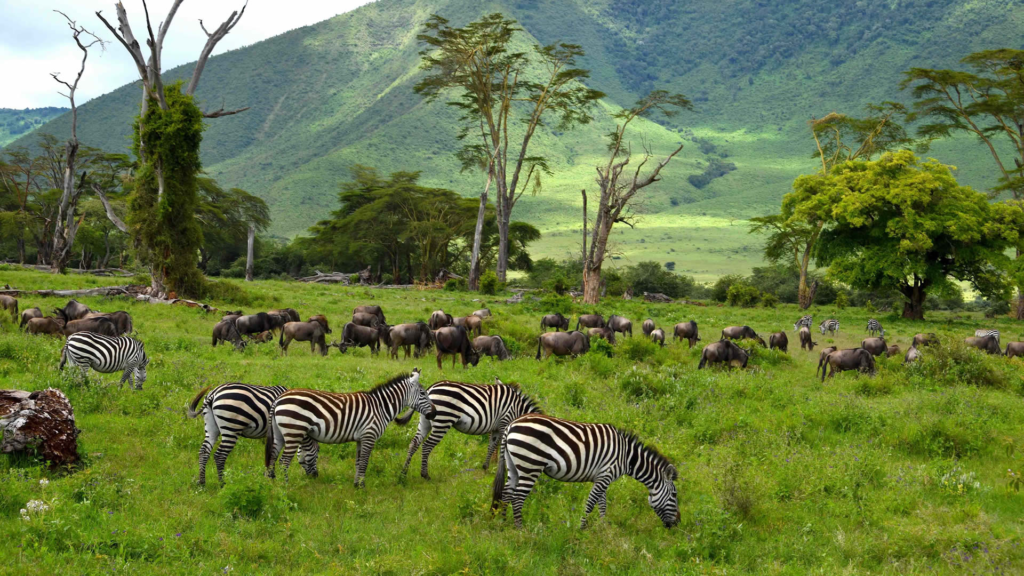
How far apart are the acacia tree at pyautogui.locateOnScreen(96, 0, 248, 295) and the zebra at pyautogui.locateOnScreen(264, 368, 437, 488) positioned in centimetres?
1985

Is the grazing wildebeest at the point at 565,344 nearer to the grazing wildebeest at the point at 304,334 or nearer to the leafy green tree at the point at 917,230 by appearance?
the grazing wildebeest at the point at 304,334

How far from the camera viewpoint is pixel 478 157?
47219mm

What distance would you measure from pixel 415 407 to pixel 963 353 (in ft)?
46.9

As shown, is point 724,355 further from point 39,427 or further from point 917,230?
point 917,230

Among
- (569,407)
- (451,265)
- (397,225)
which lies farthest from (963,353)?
(451,265)

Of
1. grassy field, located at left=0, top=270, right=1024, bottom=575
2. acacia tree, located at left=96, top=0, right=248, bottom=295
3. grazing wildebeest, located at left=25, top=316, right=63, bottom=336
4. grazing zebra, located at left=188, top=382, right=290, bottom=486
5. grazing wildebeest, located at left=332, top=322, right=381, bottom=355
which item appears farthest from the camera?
acacia tree, located at left=96, top=0, right=248, bottom=295

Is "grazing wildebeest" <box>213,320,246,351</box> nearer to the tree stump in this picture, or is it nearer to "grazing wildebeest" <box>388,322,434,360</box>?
"grazing wildebeest" <box>388,322,434,360</box>

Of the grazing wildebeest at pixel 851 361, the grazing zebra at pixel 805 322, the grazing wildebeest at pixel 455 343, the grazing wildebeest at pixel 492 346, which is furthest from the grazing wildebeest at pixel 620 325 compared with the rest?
the grazing wildebeest at pixel 455 343

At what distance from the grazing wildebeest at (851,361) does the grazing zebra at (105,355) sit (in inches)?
597

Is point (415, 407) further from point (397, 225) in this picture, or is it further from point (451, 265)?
point (451, 265)

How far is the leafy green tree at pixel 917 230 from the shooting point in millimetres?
33094

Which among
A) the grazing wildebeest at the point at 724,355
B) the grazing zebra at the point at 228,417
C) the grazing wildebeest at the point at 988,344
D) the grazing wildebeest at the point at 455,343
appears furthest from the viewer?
the grazing wildebeest at the point at 988,344

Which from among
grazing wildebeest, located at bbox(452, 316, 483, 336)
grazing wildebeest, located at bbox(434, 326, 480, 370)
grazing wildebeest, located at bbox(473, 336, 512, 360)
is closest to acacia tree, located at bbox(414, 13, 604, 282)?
grazing wildebeest, located at bbox(452, 316, 483, 336)

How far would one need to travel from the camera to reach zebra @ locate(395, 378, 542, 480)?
9.44 meters
